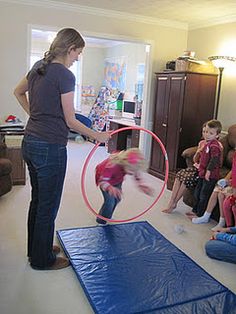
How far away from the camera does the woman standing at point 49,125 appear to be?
215 cm

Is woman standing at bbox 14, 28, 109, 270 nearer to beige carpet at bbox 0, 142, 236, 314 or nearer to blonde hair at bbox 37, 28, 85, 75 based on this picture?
blonde hair at bbox 37, 28, 85, 75

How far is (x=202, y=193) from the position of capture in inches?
145

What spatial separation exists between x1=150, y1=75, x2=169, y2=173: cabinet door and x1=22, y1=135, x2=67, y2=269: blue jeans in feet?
10.5

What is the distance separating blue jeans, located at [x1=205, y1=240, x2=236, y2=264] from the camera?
276 cm

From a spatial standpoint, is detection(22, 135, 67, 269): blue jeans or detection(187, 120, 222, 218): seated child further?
detection(187, 120, 222, 218): seated child

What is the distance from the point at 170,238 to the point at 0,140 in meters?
2.50

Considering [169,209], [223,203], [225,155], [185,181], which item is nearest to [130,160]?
[223,203]

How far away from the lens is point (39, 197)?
233 cm

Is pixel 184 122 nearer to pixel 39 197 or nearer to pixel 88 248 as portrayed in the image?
pixel 88 248

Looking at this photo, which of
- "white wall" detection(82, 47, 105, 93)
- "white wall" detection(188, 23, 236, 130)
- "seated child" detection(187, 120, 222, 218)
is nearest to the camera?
"seated child" detection(187, 120, 222, 218)

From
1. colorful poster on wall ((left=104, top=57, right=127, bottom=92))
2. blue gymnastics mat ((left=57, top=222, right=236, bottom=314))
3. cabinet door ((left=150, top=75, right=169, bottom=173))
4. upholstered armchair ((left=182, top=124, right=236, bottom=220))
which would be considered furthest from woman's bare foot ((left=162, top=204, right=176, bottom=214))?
colorful poster on wall ((left=104, top=57, right=127, bottom=92))

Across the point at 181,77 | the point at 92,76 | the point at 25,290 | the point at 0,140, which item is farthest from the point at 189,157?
the point at 92,76

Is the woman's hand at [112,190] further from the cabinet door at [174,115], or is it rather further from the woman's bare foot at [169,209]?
the cabinet door at [174,115]

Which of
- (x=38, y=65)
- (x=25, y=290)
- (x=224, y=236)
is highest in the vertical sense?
(x=38, y=65)
